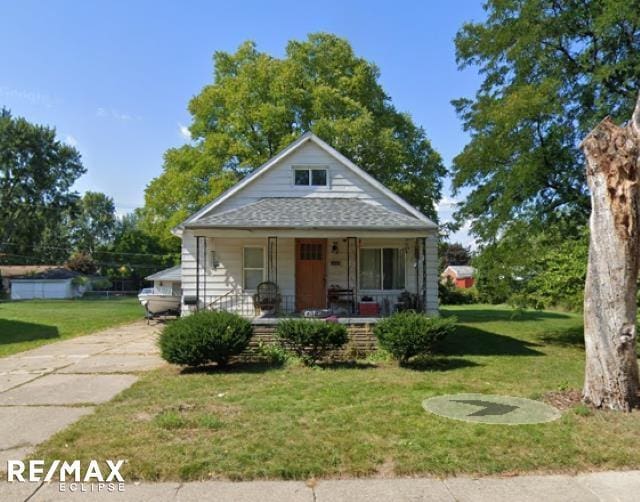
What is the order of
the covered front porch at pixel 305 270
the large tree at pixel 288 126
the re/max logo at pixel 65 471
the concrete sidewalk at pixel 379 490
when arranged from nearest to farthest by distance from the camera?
the concrete sidewalk at pixel 379 490 → the re/max logo at pixel 65 471 → the covered front porch at pixel 305 270 → the large tree at pixel 288 126

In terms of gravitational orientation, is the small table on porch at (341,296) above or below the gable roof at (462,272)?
below

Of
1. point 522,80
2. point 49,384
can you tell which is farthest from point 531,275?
point 49,384

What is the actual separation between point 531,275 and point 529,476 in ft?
36.3

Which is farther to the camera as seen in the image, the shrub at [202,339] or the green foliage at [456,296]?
the green foliage at [456,296]

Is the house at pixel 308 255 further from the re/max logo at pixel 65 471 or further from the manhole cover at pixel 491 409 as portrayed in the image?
the re/max logo at pixel 65 471

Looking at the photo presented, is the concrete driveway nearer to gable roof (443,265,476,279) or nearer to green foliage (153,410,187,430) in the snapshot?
green foliage (153,410,187,430)

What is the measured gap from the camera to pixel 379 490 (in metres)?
4.14

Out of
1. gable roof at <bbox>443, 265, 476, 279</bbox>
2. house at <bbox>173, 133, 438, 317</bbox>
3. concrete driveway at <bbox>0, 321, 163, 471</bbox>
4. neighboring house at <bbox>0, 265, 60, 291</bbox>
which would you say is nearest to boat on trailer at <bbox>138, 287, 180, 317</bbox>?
concrete driveway at <bbox>0, 321, 163, 471</bbox>

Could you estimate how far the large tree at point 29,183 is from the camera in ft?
174

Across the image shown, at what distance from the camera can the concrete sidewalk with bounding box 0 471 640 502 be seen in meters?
4.00

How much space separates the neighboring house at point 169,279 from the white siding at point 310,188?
1132 centimetres

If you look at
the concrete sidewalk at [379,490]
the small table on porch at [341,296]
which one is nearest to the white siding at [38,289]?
the small table on porch at [341,296]

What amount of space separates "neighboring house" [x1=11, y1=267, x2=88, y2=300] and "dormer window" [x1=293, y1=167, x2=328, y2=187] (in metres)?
49.1

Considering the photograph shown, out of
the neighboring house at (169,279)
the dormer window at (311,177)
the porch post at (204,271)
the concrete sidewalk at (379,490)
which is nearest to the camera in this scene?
the concrete sidewalk at (379,490)
